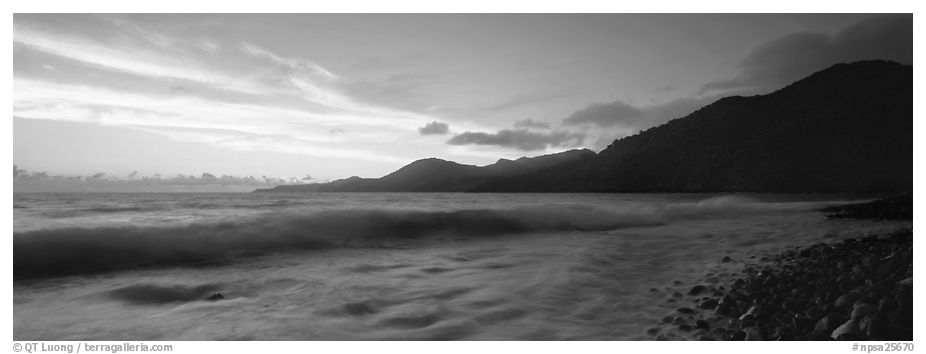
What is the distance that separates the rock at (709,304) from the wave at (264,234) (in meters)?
7.40

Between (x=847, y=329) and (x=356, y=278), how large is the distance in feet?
17.7

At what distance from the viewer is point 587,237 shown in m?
11.3

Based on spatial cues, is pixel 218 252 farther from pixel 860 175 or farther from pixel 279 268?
pixel 860 175

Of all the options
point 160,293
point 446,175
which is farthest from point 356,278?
point 446,175

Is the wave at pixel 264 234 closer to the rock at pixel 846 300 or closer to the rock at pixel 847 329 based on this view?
the rock at pixel 846 300

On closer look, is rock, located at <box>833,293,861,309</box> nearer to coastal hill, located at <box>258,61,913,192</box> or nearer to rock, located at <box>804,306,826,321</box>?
rock, located at <box>804,306,826,321</box>

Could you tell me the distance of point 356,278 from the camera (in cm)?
638

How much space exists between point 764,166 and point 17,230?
227ft

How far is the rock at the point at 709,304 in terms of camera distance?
417cm

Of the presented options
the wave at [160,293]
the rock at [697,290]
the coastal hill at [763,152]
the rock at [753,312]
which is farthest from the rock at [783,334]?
the coastal hill at [763,152]

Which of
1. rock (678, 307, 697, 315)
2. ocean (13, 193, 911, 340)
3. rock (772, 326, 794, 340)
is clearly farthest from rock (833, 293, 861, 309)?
ocean (13, 193, 911, 340)
